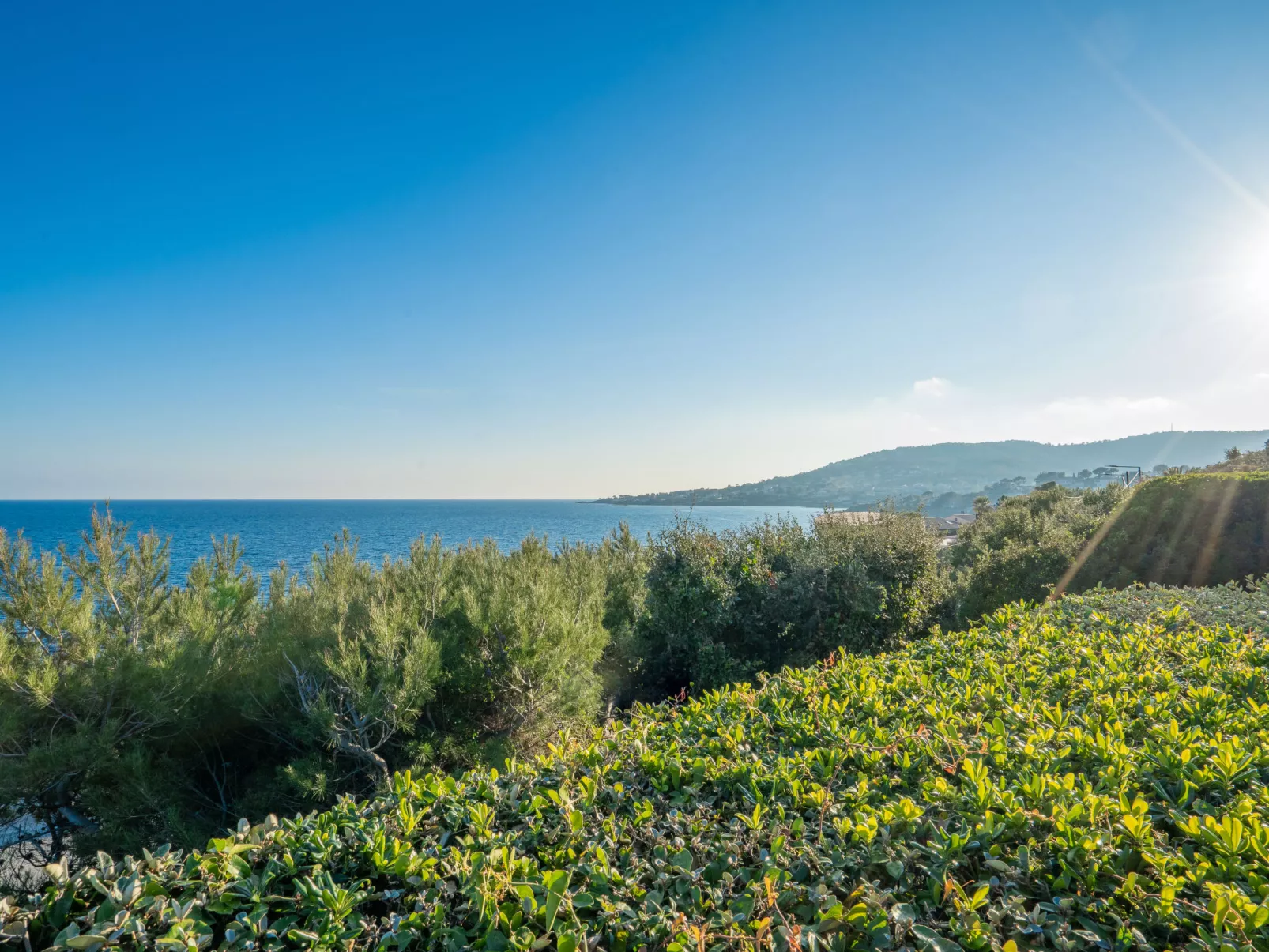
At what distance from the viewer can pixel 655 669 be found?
29.2ft

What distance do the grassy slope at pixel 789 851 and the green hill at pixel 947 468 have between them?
95.4 meters

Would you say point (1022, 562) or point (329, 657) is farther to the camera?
point (1022, 562)

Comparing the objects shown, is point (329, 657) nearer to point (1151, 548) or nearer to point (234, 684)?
point (234, 684)

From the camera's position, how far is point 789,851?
1.79 meters

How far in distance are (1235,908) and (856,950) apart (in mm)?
898

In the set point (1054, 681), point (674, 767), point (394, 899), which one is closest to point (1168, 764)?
point (1054, 681)

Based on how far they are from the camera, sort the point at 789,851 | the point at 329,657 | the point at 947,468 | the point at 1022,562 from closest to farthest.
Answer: the point at 789,851, the point at 329,657, the point at 1022,562, the point at 947,468

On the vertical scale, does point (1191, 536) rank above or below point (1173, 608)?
below

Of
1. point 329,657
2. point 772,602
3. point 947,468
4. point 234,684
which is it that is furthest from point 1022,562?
point 947,468

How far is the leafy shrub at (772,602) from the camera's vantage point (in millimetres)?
8367

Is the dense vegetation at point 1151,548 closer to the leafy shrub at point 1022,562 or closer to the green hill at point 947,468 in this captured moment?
the leafy shrub at point 1022,562

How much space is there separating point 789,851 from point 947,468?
435 feet

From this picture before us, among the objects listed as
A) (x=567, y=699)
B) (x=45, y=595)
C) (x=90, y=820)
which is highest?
(x=45, y=595)

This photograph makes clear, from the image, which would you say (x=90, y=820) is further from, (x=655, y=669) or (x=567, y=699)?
(x=655, y=669)
